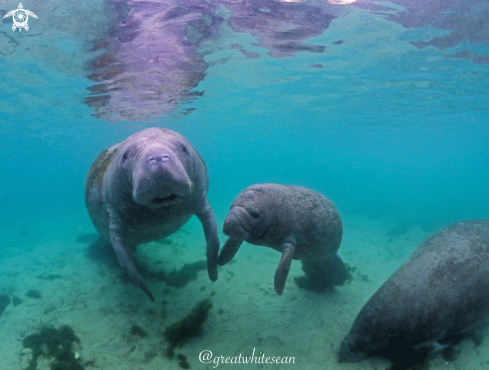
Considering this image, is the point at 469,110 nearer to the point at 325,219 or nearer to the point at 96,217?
the point at 325,219

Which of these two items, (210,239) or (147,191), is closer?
(147,191)

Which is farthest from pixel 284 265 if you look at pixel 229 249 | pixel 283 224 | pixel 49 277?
pixel 49 277

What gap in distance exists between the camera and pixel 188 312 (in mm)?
5441

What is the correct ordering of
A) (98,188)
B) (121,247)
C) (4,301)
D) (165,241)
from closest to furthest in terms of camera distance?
(121,247)
(98,188)
(4,301)
(165,241)

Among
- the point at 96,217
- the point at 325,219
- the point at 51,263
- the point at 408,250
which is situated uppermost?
the point at 325,219

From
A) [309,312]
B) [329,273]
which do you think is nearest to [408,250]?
[329,273]

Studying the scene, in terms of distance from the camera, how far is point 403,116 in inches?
981

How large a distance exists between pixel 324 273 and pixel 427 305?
2492mm

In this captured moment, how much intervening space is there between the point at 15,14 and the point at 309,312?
1067 cm

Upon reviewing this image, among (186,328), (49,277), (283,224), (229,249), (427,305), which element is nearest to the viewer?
(427,305)

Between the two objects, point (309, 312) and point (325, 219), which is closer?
point (325, 219)

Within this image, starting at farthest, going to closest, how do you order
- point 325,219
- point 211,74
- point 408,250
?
point 211,74 < point 408,250 < point 325,219

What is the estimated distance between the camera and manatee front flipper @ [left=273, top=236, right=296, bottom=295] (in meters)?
3.91

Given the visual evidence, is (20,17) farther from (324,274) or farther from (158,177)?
(324,274)
